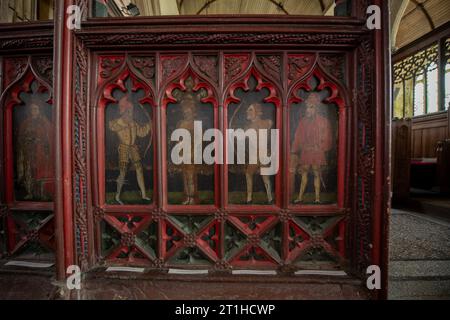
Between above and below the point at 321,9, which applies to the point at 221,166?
below

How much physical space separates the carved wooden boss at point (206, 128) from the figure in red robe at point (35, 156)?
10 cm

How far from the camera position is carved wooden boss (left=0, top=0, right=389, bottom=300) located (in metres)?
2.21

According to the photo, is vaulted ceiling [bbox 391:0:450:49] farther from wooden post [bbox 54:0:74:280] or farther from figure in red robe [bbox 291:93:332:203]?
wooden post [bbox 54:0:74:280]

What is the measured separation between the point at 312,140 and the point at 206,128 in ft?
3.70

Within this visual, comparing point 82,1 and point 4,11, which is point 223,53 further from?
point 4,11

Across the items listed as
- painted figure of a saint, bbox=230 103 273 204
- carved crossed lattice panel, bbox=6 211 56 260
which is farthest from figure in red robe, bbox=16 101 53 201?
painted figure of a saint, bbox=230 103 273 204

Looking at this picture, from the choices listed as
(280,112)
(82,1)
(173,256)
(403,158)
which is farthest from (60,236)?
(403,158)

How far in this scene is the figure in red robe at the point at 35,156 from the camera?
2.46 m


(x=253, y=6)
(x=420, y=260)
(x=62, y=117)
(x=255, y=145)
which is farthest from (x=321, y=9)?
(x=62, y=117)

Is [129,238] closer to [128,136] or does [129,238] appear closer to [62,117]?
[128,136]

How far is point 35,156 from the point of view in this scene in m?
2.49

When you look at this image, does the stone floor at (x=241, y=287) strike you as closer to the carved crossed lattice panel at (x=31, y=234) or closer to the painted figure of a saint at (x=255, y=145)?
the carved crossed lattice panel at (x=31, y=234)

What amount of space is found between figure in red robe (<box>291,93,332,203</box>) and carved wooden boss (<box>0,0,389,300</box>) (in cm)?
1

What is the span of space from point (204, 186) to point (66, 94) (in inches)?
63.2
